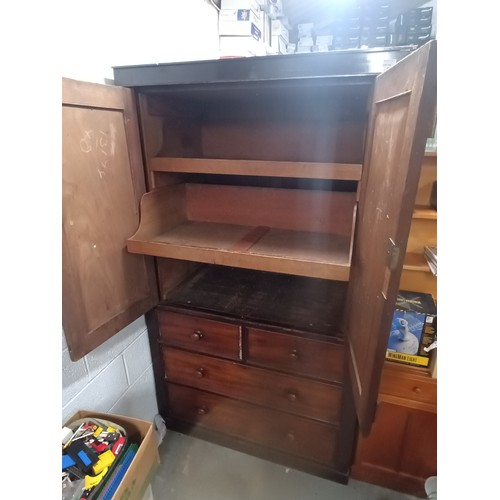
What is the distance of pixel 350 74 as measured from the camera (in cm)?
77

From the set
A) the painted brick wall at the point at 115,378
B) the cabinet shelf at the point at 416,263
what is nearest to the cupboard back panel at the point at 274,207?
the cabinet shelf at the point at 416,263

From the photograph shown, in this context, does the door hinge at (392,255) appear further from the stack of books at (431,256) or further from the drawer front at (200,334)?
the drawer front at (200,334)

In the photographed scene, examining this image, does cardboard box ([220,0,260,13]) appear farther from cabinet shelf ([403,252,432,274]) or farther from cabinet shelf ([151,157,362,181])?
cabinet shelf ([403,252,432,274])

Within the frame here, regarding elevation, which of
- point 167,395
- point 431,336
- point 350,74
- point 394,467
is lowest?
point 394,467

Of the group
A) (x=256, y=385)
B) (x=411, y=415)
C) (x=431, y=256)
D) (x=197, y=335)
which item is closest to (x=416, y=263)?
(x=431, y=256)

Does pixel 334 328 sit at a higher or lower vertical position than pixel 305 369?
higher

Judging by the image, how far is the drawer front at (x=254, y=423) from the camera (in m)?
1.25

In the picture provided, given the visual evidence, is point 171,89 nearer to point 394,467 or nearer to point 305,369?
point 305,369

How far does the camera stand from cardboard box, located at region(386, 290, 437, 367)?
104cm

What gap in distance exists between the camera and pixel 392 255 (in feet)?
1.83

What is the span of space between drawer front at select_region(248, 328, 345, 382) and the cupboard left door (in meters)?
0.48
